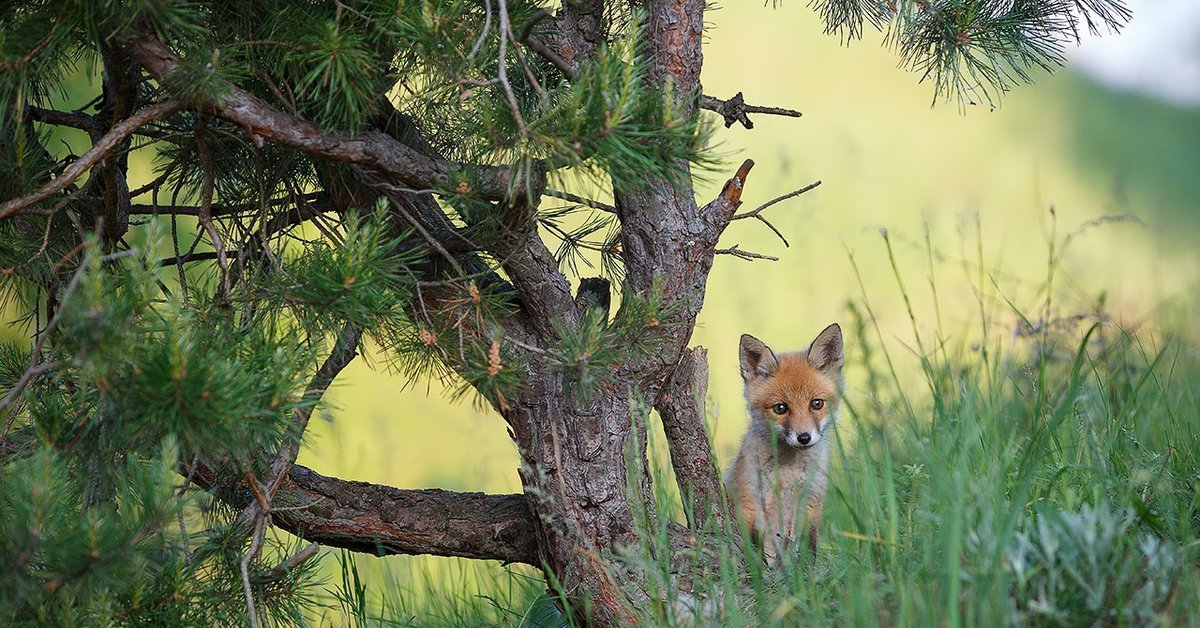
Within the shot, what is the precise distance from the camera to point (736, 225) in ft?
28.4

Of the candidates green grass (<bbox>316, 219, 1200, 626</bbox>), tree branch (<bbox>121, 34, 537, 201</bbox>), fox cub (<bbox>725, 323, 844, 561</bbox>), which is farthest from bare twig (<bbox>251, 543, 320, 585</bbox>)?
fox cub (<bbox>725, 323, 844, 561</bbox>)

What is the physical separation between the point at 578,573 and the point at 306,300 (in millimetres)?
955

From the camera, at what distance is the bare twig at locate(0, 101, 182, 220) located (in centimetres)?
204

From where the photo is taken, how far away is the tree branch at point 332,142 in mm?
2107

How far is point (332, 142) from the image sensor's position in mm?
2271

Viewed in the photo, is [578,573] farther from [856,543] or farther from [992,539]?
[992,539]

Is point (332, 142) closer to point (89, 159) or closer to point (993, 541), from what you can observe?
point (89, 159)

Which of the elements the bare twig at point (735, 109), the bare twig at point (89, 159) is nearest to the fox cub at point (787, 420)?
the bare twig at point (735, 109)

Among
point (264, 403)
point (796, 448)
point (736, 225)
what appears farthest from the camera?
point (736, 225)

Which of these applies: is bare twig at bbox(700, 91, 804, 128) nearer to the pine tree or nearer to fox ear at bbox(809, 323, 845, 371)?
the pine tree

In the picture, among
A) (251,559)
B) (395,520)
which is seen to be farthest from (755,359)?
(251,559)

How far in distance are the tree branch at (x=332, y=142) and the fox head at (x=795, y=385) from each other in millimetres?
1445

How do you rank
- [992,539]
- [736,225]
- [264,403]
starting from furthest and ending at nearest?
[736,225] → [264,403] → [992,539]

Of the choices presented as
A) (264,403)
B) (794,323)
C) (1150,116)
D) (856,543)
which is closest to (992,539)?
(856,543)
